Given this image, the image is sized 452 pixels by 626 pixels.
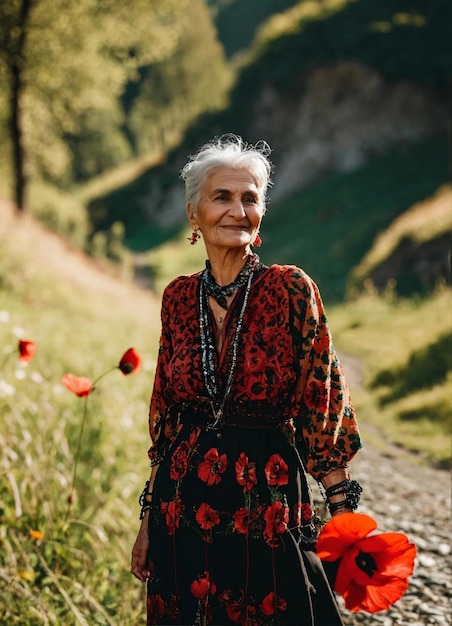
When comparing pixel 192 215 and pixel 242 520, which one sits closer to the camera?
pixel 242 520

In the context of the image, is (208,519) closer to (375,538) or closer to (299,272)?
(375,538)

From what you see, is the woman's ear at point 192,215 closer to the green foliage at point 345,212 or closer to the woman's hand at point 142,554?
the woman's hand at point 142,554

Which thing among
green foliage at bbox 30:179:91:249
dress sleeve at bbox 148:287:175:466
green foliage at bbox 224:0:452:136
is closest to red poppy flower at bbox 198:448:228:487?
dress sleeve at bbox 148:287:175:466

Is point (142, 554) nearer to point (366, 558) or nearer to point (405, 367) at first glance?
point (366, 558)

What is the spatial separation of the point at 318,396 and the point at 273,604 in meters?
0.74

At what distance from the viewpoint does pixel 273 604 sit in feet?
7.77

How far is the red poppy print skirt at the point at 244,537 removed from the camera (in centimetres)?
237

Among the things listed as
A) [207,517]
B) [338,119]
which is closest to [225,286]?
[207,517]

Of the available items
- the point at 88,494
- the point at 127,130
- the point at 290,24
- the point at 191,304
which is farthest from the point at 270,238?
the point at 127,130

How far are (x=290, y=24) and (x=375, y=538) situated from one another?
34.2m

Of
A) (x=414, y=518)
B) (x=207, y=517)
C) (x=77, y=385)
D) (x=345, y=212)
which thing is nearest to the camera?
(x=207, y=517)

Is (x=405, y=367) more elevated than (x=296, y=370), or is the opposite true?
(x=405, y=367)

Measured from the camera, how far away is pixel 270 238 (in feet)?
91.1

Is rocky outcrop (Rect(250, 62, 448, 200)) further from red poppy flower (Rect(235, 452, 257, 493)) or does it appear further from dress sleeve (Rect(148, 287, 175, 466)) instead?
red poppy flower (Rect(235, 452, 257, 493))
